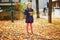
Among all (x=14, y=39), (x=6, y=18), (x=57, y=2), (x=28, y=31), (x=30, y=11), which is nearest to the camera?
(x=14, y=39)

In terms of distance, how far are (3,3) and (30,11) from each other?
39.6ft

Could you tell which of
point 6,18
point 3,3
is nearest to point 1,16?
point 6,18

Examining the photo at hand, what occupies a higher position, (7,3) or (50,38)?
(7,3)

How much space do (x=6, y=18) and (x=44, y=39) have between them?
34.1ft

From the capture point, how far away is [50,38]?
7.57 m

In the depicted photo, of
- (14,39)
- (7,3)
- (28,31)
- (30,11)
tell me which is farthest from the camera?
(7,3)

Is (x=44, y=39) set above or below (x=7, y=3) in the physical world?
below

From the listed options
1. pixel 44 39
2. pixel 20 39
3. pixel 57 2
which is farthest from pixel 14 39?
pixel 57 2

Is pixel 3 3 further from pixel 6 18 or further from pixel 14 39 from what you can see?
pixel 14 39

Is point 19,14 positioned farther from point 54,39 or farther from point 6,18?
point 54,39

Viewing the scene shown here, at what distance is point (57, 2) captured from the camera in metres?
25.2

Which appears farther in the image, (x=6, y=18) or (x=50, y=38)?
(x=6, y=18)

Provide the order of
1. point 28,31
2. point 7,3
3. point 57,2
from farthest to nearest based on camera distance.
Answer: point 57,2, point 7,3, point 28,31

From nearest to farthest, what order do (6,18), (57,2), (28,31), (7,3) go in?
1. (28,31)
2. (6,18)
3. (7,3)
4. (57,2)
